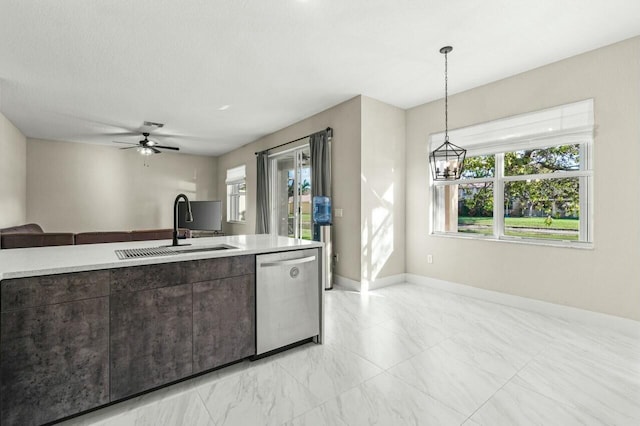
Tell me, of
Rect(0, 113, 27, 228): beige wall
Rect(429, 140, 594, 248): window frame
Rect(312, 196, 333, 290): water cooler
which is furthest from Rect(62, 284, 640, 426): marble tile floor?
Rect(0, 113, 27, 228): beige wall

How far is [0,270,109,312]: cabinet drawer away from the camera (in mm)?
1363

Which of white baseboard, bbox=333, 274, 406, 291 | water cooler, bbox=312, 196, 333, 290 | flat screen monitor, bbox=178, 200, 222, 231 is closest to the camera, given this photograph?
white baseboard, bbox=333, 274, 406, 291

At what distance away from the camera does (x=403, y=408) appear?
1681 mm

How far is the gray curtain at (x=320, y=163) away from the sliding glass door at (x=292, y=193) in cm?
39

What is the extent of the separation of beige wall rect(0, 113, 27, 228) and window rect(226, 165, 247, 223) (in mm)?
4090

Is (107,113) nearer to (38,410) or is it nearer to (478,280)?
(38,410)

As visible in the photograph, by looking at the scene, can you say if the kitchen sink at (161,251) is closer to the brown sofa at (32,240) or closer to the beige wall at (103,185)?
the brown sofa at (32,240)

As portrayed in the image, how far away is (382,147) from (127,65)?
3264 mm

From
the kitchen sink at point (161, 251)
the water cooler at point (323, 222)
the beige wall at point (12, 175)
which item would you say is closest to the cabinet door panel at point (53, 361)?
the kitchen sink at point (161, 251)

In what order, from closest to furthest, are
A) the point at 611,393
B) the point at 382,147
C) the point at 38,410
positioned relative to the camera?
the point at 38,410
the point at 611,393
the point at 382,147

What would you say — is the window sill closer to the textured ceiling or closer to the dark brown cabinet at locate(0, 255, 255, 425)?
the textured ceiling

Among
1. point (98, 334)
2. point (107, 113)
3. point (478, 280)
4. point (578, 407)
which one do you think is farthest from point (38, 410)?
point (107, 113)

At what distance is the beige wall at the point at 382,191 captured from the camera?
4.04 meters

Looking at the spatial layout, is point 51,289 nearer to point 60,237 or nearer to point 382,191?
point 60,237
